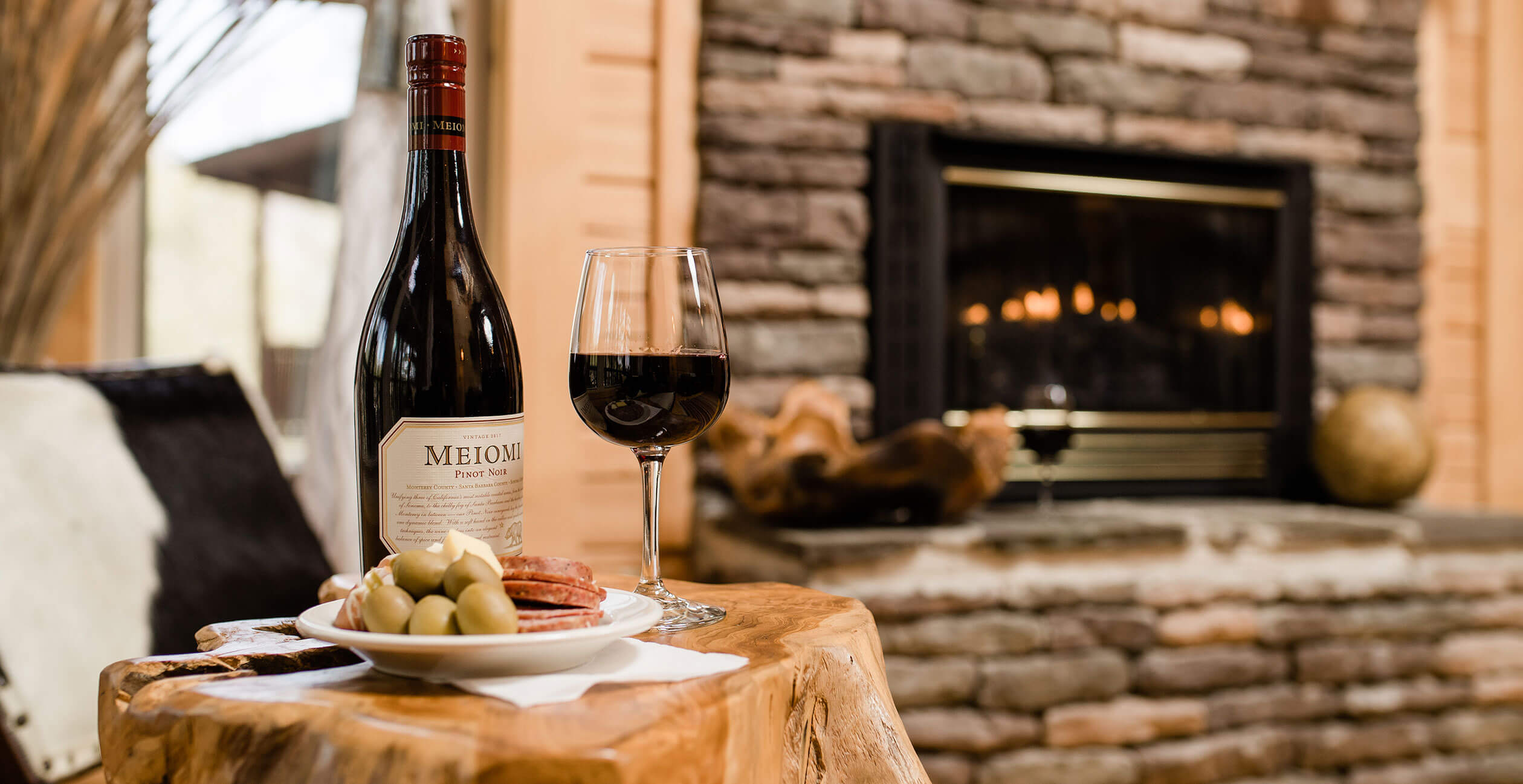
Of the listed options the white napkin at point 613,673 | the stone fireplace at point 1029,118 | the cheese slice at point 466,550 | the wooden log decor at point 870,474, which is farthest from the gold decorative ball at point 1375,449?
the cheese slice at point 466,550

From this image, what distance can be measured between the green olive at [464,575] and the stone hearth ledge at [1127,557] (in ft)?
3.75

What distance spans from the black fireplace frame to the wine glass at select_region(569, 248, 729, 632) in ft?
4.82

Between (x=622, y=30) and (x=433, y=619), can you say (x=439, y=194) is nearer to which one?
(x=433, y=619)

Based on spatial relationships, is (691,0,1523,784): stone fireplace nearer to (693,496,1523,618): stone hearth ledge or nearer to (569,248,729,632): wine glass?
(693,496,1523,618): stone hearth ledge

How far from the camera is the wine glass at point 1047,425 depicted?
2016mm

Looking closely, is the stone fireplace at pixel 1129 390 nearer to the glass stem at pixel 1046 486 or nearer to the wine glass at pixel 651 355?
the glass stem at pixel 1046 486

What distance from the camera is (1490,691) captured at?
2.09m

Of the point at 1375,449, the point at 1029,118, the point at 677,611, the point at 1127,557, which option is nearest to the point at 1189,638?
the point at 1127,557

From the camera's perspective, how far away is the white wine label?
0.70 metres

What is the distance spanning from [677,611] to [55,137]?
119 cm

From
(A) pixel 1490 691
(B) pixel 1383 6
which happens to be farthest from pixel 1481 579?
(B) pixel 1383 6

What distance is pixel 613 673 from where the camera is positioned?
1.91 ft

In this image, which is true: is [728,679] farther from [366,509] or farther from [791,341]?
[791,341]

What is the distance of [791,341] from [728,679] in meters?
1.63
